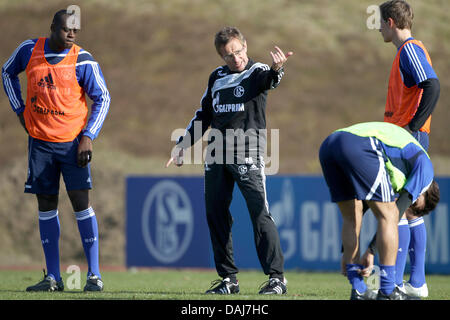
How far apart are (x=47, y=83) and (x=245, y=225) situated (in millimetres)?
5984

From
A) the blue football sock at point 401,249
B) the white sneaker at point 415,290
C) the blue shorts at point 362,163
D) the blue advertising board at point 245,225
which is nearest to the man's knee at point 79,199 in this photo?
the blue shorts at point 362,163

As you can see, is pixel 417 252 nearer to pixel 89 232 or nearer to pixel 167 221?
pixel 89 232

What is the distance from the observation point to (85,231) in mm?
6836

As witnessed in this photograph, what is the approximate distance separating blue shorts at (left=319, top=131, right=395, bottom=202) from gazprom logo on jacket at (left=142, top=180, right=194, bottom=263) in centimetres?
724

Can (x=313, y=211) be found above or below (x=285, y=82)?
below

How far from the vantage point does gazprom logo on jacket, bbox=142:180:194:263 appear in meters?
12.4

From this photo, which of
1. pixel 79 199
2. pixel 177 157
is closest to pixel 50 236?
pixel 79 199

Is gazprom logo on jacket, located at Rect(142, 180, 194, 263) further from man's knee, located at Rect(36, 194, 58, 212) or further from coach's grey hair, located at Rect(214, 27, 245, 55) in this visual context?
coach's grey hair, located at Rect(214, 27, 245, 55)

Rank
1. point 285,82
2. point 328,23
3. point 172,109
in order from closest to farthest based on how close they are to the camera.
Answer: point 172,109, point 285,82, point 328,23

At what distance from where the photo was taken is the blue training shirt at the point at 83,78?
6.89 m

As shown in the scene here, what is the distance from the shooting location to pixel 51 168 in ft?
22.3

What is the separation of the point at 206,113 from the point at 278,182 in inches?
212

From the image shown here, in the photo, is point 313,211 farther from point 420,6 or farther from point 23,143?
point 420,6
